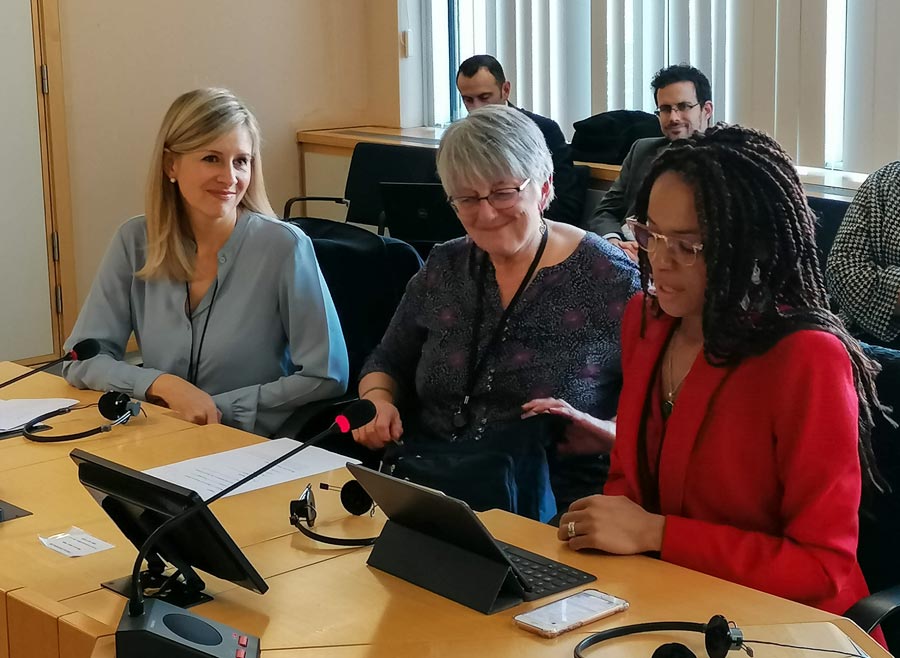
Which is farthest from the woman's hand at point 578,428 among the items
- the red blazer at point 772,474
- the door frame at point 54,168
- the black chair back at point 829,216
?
the door frame at point 54,168

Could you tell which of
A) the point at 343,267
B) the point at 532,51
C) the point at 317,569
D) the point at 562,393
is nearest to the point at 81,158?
the point at 532,51

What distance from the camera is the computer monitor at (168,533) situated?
1.44m

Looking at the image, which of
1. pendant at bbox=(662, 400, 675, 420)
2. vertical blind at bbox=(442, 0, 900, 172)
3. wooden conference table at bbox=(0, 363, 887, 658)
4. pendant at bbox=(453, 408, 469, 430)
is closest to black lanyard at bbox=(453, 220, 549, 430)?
pendant at bbox=(453, 408, 469, 430)

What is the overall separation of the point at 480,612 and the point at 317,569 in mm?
282

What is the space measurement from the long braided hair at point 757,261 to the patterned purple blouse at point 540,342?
0.66 metres

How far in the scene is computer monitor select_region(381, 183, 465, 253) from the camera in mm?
4762

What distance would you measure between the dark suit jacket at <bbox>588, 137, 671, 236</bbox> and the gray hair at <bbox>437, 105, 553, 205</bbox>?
7.84 feet

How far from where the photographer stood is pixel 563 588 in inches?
59.4

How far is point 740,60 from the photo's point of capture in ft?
16.0

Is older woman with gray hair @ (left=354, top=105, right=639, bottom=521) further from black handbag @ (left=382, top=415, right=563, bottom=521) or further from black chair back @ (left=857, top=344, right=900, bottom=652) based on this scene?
black chair back @ (left=857, top=344, right=900, bottom=652)

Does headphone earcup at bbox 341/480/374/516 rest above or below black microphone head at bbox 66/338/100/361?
below

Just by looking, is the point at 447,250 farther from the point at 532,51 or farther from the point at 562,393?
the point at 532,51

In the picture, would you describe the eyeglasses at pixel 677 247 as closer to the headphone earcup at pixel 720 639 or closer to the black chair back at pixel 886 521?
the black chair back at pixel 886 521

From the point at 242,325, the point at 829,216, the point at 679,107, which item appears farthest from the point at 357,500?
the point at 679,107
